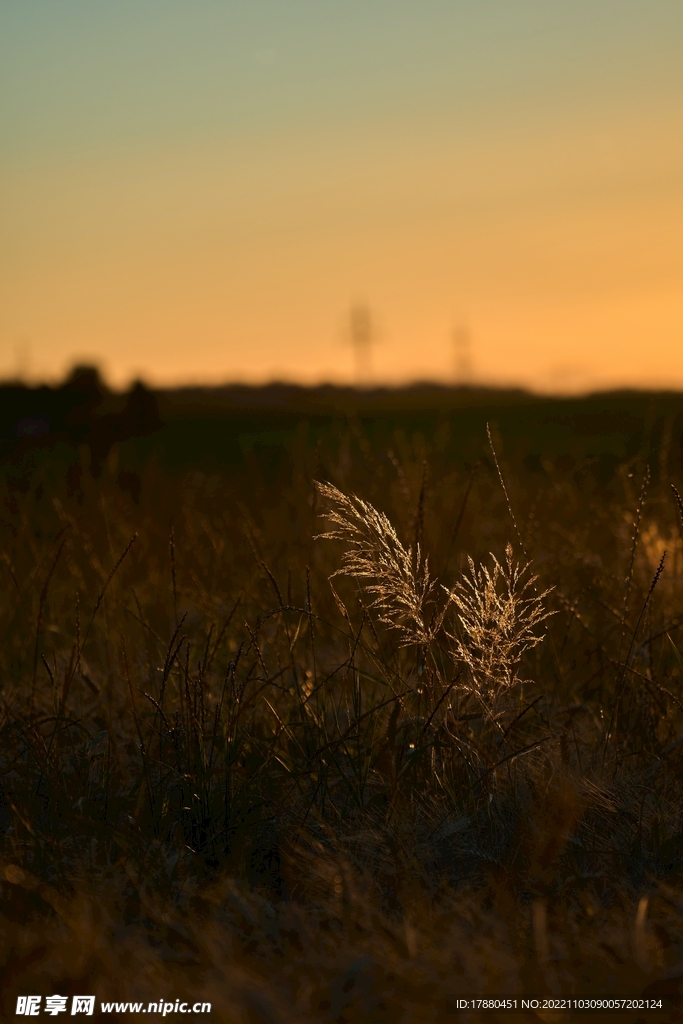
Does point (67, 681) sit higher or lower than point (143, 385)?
lower

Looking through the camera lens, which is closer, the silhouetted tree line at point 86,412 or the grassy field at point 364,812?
the grassy field at point 364,812

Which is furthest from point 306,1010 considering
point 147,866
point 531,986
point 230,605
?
point 230,605

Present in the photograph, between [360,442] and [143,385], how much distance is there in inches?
401

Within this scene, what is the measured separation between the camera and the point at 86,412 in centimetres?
1307

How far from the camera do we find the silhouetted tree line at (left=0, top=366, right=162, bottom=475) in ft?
38.2

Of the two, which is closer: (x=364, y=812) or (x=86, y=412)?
(x=364, y=812)

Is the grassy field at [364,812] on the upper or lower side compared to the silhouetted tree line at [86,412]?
lower

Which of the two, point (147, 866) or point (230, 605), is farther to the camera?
point (230, 605)

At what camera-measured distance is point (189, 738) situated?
2.39m

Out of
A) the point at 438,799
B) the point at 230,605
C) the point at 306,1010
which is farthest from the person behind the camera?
the point at 230,605

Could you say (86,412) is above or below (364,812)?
above

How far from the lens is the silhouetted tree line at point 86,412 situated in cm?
1164

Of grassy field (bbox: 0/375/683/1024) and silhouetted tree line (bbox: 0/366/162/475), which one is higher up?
silhouetted tree line (bbox: 0/366/162/475)

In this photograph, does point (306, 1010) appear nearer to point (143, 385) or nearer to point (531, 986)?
point (531, 986)
